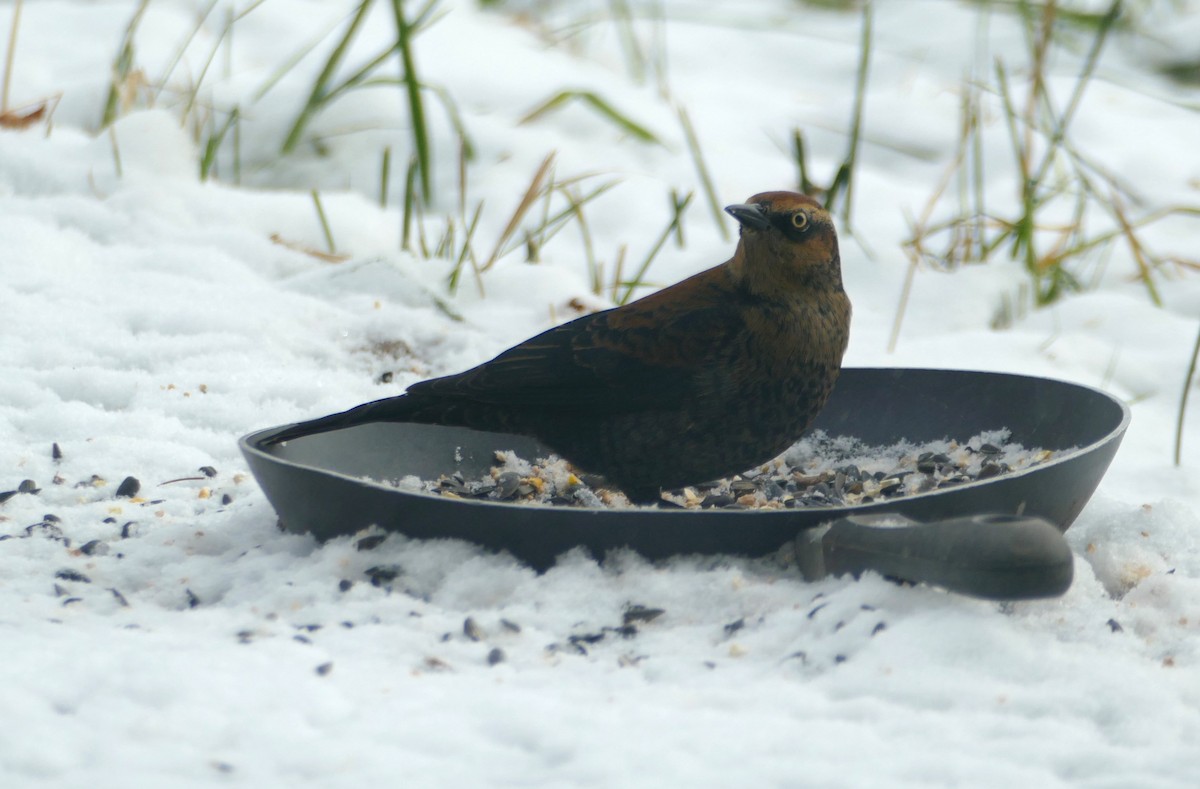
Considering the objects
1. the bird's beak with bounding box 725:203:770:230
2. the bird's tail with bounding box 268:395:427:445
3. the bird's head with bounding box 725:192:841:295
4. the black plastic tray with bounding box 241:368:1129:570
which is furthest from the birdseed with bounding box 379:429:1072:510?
the bird's beak with bounding box 725:203:770:230

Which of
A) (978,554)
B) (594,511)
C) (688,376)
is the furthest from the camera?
(688,376)

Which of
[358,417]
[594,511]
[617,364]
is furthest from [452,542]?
[617,364]

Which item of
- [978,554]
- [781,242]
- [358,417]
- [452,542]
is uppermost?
[781,242]

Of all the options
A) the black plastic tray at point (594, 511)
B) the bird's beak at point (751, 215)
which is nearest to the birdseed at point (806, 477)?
the black plastic tray at point (594, 511)

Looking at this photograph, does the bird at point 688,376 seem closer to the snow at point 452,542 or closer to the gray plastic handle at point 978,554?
the snow at point 452,542

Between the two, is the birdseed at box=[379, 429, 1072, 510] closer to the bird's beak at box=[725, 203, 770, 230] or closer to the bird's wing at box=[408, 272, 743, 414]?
the bird's wing at box=[408, 272, 743, 414]

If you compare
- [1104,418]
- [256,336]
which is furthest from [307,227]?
[1104,418]

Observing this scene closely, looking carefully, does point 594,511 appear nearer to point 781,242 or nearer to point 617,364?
point 617,364
